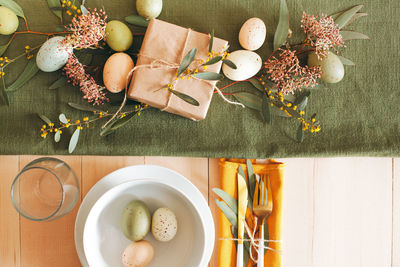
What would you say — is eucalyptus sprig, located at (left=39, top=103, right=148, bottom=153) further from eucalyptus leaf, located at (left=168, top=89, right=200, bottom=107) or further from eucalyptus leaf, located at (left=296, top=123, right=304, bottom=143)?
eucalyptus leaf, located at (left=296, top=123, right=304, bottom=143)

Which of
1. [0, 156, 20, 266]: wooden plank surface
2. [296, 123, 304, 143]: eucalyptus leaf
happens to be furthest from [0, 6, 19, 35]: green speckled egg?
[296, 123, 304, 143]: eucalyptus leaf

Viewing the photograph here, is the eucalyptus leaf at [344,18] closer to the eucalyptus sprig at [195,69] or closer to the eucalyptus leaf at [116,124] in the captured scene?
the eucalyptus sprig at [195,69]

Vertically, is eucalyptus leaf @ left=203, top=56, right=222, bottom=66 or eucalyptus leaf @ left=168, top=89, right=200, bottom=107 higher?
eucalyptus leaf @ left=203, top=56, right=222, bottom=66

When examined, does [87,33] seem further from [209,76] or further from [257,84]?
[257,84]

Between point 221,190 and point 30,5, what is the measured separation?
2.04 ft

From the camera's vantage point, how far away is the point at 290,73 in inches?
27.8

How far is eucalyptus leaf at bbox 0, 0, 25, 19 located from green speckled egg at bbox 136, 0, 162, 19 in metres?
0.27

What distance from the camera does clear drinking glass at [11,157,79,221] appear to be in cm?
66

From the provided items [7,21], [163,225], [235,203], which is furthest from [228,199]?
[7,21]

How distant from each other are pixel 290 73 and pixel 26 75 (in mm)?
604

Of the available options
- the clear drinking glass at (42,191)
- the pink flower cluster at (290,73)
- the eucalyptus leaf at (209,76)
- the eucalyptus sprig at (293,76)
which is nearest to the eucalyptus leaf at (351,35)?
the eucalyptus sprig at (293,76)

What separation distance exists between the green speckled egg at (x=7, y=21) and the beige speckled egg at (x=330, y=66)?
675mm

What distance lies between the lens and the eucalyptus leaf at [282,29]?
689 millimetres

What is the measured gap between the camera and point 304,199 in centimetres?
78
